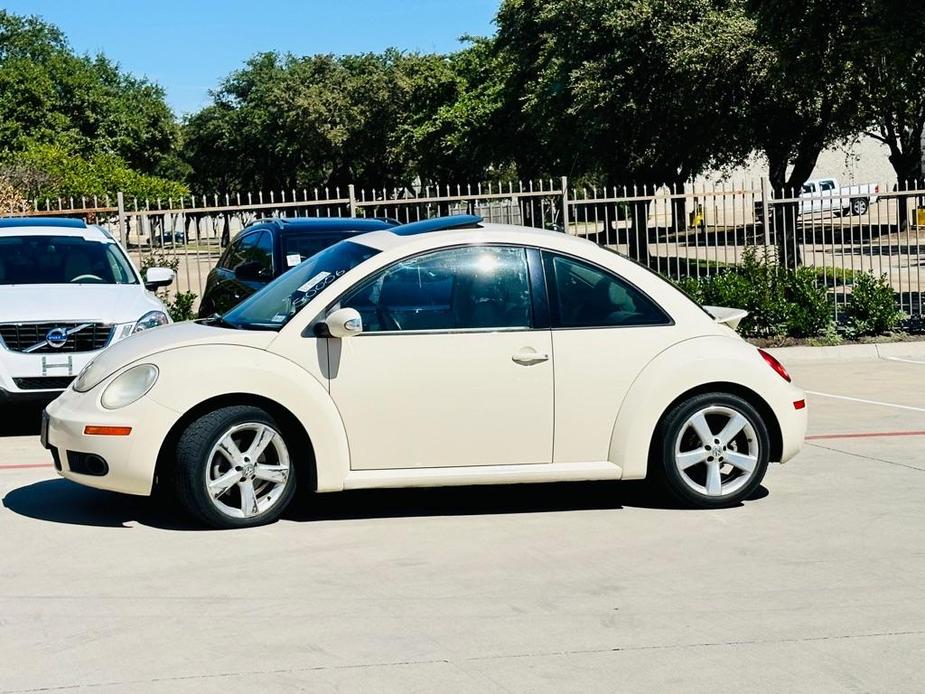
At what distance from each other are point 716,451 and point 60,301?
588cm

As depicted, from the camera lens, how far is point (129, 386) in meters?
6.91

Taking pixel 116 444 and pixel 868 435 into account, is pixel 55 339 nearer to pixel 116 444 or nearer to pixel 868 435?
pixel 116 444

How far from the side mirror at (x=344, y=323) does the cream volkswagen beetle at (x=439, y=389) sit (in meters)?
A: 0.01

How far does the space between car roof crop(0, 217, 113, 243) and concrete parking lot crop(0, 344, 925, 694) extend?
4.31 meters

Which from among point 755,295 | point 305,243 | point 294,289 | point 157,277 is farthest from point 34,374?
point 755,295

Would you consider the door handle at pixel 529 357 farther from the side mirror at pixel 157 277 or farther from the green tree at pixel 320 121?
the green tree at pixel 320 121

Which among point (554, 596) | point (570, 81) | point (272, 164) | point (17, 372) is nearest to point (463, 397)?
point (554, 596)

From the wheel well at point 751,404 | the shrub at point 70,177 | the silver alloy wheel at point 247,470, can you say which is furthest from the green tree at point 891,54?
the shrub at point 70,177

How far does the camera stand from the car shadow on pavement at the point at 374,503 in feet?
24.3

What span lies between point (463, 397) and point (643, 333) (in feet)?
3.54

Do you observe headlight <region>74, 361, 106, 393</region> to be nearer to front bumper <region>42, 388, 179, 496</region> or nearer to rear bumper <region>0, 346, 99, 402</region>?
front bumper <region>42, 388, 179, 496</region>

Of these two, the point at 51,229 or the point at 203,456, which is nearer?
the point at 203,456

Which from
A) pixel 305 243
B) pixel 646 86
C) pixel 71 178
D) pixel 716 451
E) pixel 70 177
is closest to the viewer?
pixel 716 451

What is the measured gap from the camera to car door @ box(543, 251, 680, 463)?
7.23 m
